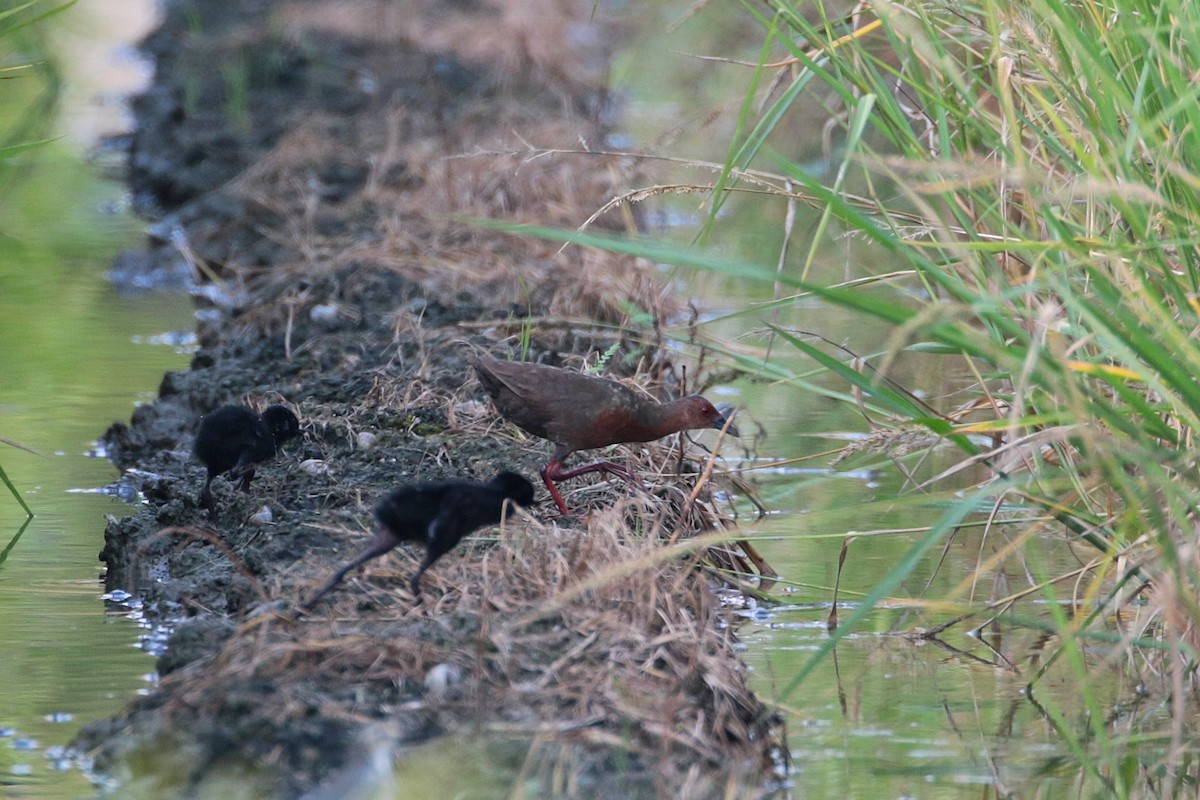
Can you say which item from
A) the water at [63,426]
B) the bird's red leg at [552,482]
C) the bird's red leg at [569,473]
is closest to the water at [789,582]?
the water at [63,426]

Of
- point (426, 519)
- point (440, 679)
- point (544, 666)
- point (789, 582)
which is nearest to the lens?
point (440, 679)

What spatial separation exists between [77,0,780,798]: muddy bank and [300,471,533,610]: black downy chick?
128 mm

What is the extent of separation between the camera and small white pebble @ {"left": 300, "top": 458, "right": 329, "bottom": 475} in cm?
576

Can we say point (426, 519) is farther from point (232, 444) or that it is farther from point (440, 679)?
point (232, 444)

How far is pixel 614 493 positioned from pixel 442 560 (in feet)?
3.14

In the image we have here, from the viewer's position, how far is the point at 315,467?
5793 mm

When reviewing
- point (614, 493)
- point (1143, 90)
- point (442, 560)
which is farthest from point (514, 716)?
point (1143, 90)

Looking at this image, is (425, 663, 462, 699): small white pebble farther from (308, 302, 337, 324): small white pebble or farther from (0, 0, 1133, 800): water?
(308, 302, 337, 324): small white pebble

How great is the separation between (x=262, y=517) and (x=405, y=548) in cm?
63

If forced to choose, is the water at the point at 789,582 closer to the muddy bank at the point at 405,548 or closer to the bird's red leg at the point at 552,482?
the muddy bank at the point at 405,548

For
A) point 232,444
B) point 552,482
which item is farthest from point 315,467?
point 552,482

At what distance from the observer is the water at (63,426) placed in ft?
14.6

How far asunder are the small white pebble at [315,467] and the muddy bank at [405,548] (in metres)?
0.01

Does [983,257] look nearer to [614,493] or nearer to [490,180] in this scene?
[614,493]
